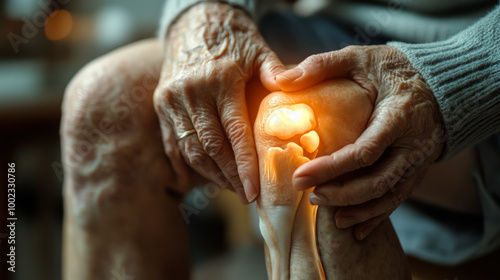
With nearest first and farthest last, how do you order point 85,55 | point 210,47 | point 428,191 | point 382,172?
point 382,172
point 210,47
point 428,191
point 85,55

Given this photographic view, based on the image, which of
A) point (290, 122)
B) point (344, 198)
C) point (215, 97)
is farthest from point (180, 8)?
point (344, 198)

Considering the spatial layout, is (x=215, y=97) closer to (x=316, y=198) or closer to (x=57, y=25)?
(x=316, y=198)

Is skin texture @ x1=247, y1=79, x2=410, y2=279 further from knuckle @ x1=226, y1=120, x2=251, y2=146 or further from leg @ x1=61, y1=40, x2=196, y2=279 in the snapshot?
leg @ x1=61, y1=40, x2=196, y2=279

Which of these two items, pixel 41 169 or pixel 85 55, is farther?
pixel 85 55

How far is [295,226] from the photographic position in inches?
20.5

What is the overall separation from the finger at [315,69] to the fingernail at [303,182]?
13 centimetres

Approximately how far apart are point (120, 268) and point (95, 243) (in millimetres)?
Result: 59

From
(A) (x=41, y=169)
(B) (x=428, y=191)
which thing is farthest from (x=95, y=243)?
(A) (x=41, y=169)

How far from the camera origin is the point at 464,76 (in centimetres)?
54

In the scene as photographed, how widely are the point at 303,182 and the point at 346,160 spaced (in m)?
0.06

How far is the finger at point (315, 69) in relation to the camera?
0.52m

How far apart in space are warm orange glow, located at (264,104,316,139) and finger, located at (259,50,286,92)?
2.0 inches

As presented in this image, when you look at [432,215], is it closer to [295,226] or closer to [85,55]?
[295,226]

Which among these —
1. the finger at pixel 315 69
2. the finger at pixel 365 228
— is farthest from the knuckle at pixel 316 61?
the finger at pixel 365 228
